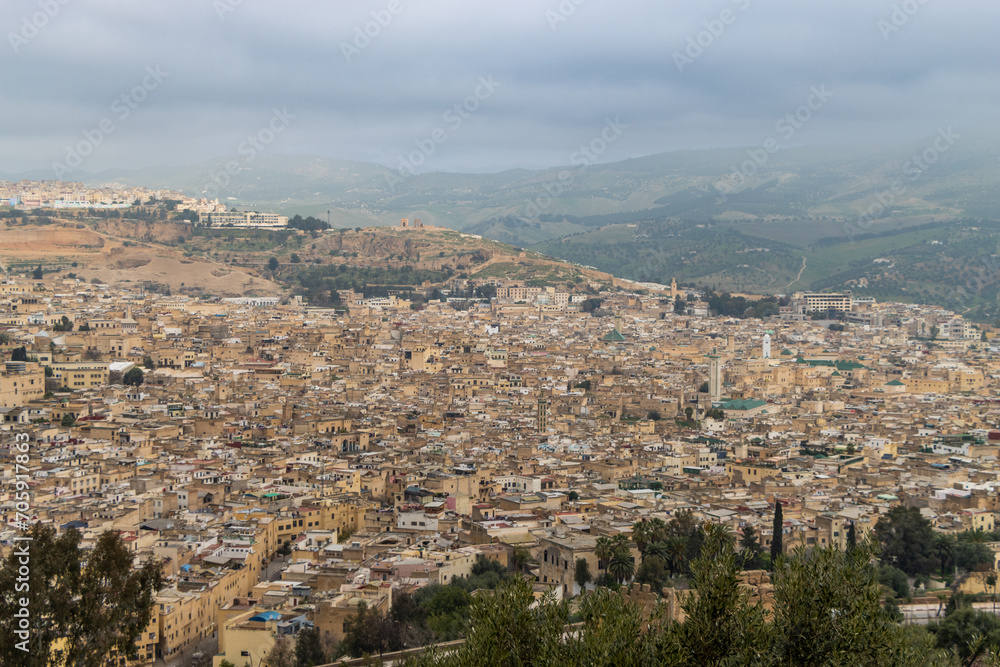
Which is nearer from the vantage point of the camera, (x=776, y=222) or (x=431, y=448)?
(x=431, y=448)

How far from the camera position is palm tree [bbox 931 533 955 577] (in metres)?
17.8

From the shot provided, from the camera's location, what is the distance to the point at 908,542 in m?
18.1

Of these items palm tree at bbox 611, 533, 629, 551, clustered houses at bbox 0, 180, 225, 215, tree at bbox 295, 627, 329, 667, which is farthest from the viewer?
clustered houses at bbox 0, 180, 225, 215

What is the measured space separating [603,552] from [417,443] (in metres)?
11.1

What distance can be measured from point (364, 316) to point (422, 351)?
513 inches

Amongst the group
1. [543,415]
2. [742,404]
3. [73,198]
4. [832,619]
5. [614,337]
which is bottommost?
Result: [832,619]

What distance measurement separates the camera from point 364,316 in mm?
54938

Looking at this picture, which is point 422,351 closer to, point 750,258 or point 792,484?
point 792,484

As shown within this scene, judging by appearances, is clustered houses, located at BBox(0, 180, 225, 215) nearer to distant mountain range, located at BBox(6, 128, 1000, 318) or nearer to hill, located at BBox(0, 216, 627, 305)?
hill, located at BBox(0, 216, 627, 305)

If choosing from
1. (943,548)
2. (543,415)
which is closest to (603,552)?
(943,548)

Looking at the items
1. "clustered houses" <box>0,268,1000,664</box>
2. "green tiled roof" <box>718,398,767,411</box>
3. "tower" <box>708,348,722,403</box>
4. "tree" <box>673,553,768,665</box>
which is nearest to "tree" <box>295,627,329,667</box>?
"clustered houses" <box>0,268,1000,664</box>

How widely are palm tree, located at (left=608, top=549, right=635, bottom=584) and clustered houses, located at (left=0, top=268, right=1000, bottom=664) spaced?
1.09ft

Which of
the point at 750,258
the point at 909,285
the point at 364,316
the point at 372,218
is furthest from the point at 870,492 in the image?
the point at 372,218

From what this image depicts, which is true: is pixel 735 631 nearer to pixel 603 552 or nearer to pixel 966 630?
pixel 966 630
